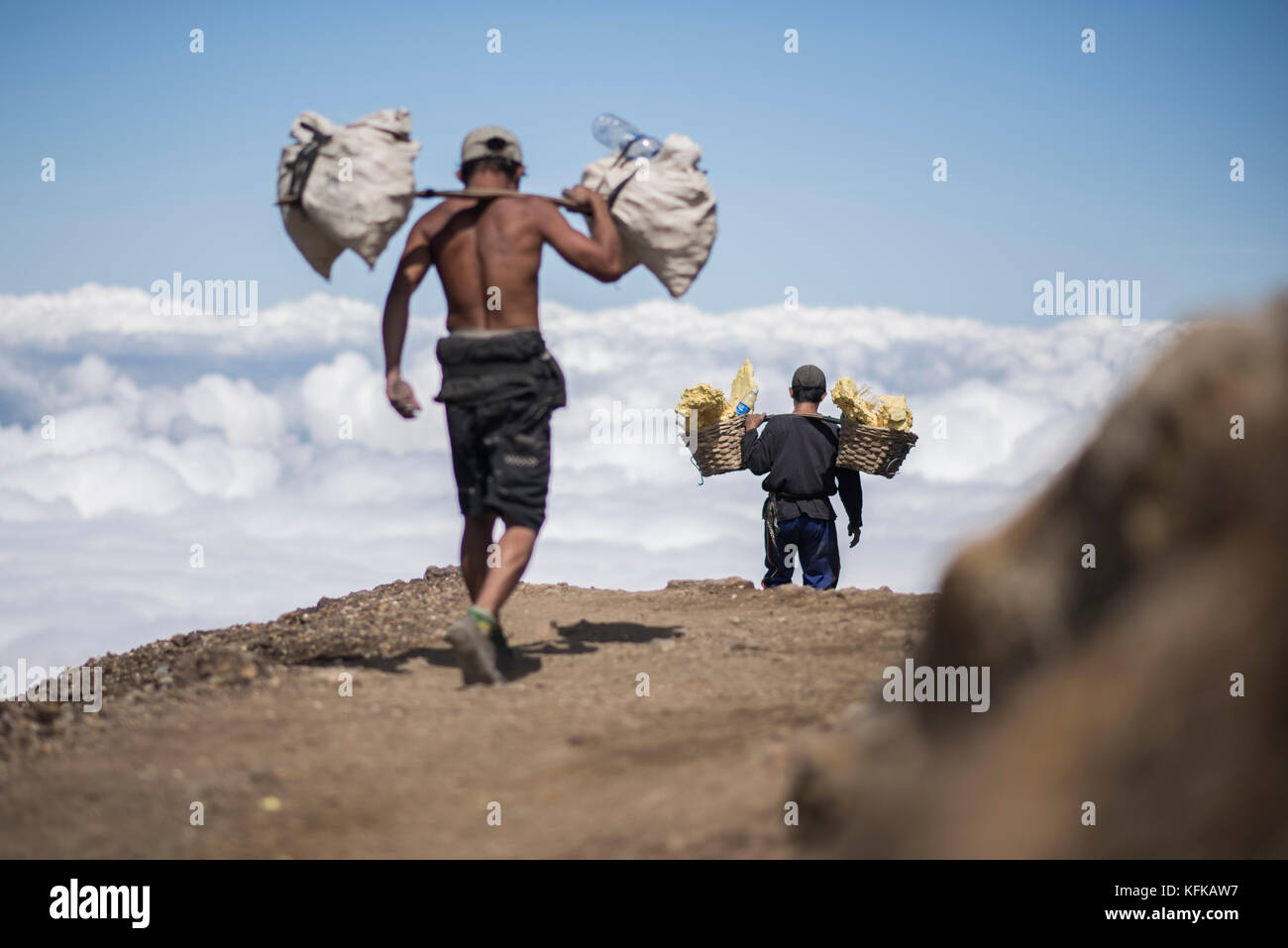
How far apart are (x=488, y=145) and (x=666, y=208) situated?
0.90 m

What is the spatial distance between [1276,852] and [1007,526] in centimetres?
88

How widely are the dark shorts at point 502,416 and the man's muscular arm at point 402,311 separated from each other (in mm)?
201

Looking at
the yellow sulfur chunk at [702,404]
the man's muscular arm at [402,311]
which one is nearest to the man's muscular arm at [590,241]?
the man's muscular arm at [402,311]

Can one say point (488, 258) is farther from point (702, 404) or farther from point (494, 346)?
point (702, 404)

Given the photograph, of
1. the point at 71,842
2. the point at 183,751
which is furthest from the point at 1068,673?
the point at 183,751

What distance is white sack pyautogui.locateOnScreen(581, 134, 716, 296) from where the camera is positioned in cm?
541

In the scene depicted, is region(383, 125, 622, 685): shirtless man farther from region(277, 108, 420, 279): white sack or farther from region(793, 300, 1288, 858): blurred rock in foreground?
region(793, 300, 1288, 858): blurred rock in foreground

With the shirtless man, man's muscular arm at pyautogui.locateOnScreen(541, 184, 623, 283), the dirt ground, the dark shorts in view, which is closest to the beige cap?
the shirtless man

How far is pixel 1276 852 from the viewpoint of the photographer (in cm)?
172

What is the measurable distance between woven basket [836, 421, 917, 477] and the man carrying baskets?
23 cm

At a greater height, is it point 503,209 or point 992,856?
point 503,209

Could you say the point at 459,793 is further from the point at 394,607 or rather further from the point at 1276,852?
the point at 394,607

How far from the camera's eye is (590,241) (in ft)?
17.2

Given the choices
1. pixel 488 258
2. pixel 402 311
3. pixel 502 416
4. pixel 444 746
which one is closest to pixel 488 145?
pixel 488 258
